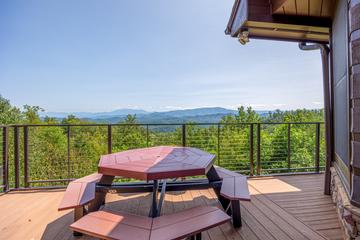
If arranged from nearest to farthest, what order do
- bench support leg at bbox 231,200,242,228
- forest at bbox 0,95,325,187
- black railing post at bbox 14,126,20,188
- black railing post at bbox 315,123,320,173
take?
1. bench support leg at bbox 231,200,242,228
2. black railing post at bbox 14,126,20,188
3. forest at bbox 0,95,325,187
4. black railing post at bbox 315,123,320,173

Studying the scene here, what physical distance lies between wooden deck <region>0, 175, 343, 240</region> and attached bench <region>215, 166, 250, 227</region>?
148 mm

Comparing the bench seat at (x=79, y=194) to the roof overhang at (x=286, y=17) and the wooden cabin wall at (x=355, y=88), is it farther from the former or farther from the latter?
the roof overhang at (x=286, y=17)

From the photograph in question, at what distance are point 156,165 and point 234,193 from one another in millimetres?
810

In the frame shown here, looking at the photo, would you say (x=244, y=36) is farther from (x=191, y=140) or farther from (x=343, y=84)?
(x=191, y=140)

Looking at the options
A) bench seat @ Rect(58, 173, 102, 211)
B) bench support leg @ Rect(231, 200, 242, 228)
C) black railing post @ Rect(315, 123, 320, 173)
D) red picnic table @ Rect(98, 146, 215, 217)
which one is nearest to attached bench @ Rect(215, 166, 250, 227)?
bench support leg @ Rect(231, 200, 242, 228)

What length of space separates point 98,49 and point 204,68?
6.26 metres

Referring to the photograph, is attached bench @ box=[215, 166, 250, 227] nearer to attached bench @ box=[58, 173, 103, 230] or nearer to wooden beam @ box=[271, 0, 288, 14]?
attached bench @ box=[58, 173, 103, 230]

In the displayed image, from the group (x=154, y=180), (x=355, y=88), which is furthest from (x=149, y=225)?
(x=355, y=88)

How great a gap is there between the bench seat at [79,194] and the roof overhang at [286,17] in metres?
2.77

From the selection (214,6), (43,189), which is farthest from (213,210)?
(214,6)

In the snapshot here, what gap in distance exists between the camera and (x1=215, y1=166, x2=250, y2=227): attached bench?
2.16 meters

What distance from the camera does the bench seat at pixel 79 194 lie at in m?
2.00

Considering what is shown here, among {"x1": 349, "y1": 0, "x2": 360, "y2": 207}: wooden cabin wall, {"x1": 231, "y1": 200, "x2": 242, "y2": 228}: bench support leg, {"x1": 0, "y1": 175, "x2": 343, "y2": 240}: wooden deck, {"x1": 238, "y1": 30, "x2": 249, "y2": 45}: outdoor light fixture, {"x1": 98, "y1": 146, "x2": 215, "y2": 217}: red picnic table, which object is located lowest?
{"x1": 0, "y1": 175, "x2": 343, "y2": 240}: wooden deck

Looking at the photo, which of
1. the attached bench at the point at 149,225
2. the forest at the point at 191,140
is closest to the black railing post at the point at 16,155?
the forest at the point at 191,140
